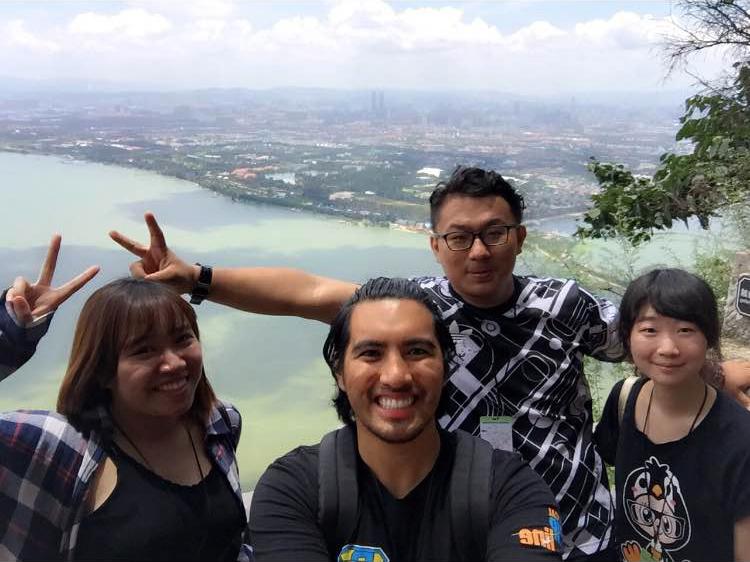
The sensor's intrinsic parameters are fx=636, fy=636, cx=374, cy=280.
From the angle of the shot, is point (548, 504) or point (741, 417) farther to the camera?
point (741, 417)

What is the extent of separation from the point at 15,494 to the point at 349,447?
0.73 meters

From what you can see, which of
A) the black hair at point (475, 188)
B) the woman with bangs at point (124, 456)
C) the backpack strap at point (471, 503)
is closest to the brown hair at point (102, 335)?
the woman with bangs at point (124, 456)

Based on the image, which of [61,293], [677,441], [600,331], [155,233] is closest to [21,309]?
[61,293]

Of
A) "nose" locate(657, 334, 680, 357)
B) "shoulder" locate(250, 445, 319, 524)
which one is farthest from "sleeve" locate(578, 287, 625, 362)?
"shoulder" locate(250, 445, 319, 524)

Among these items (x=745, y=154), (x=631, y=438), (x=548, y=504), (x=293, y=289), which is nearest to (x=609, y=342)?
(x=631, y=438)

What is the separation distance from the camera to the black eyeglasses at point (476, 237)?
1.92m

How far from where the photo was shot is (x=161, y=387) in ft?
5.08

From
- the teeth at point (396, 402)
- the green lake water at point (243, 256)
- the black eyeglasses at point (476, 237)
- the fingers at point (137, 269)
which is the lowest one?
the green lake water at point (243, 256)

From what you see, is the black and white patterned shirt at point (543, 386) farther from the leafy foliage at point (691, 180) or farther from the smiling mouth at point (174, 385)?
the leafy foliage at point (691, 180)

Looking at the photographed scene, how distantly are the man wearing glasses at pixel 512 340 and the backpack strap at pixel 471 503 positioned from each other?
Result: 1.54ft

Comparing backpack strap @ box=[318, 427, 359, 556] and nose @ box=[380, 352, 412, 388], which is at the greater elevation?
nose @ box=[380, 352, 412, 388]

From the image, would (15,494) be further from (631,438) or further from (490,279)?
(631,438)

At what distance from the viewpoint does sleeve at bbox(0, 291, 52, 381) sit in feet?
4.95

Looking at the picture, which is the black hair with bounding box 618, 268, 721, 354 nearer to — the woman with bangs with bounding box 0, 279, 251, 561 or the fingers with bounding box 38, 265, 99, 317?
the woman with bangs with bounding box 0, 279, 251, 561
